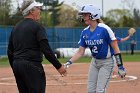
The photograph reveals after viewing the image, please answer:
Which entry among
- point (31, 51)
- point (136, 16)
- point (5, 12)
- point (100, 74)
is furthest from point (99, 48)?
point (136, 16)

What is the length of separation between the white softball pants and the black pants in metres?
1.62

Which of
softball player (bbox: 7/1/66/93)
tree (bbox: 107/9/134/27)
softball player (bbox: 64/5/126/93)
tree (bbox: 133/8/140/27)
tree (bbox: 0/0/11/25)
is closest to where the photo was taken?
softball player (bbox: 7/1/66/93)

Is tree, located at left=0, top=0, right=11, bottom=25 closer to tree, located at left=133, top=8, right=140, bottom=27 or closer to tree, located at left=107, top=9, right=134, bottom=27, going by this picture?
tree, located at left=107, top=9, right=134, bottom=27

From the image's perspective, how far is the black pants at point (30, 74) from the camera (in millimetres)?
7301

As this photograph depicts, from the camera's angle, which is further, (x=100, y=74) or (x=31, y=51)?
(x=100, y=74)

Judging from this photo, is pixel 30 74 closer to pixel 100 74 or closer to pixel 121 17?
pixel 100 74

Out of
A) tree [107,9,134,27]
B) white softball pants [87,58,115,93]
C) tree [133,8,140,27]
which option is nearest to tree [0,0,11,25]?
tree [107,9,134,27]

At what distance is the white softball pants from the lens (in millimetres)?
8734

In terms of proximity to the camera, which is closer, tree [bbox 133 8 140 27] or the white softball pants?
the white softball pants

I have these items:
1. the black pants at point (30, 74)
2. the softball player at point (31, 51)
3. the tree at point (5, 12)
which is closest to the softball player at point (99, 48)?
the softball player at point (31, 51)

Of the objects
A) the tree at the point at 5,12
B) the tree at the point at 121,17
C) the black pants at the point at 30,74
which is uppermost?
the black pants at the point at 30,74

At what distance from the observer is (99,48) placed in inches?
344

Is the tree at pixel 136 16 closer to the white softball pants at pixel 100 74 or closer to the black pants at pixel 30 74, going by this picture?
the white softball pants at pixel 100 74

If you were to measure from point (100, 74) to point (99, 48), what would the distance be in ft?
1.57
